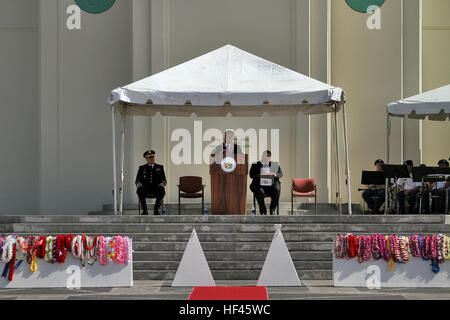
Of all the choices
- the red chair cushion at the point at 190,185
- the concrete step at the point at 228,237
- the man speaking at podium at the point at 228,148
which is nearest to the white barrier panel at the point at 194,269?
the concrete step at the point at 228,237

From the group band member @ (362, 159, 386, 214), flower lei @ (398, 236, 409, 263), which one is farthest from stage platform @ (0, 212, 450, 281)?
band member @ (362, 159, 386, 214)

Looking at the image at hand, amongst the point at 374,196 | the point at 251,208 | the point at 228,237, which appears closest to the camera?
the point at 228,237

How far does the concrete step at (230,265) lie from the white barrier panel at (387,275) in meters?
1.27

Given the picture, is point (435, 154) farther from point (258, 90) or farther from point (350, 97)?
point (258, 90)

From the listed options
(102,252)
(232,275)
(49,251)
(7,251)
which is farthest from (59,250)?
(232,275)

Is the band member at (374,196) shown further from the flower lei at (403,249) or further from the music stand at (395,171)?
the flower lei at (403,249)

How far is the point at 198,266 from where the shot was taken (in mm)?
11125

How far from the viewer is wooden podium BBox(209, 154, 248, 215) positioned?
14617 mm

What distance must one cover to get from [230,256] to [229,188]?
Answer: 2.29 m

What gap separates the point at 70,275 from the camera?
11.2m

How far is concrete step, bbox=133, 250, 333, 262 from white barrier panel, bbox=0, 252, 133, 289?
4.57ft

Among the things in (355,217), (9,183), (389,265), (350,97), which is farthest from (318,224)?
(9,183)

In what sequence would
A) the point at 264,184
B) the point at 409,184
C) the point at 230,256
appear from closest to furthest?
the point at 230,256
the point at 264,184
the point at 409,184

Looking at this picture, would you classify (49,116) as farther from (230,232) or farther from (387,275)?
(387,275)
